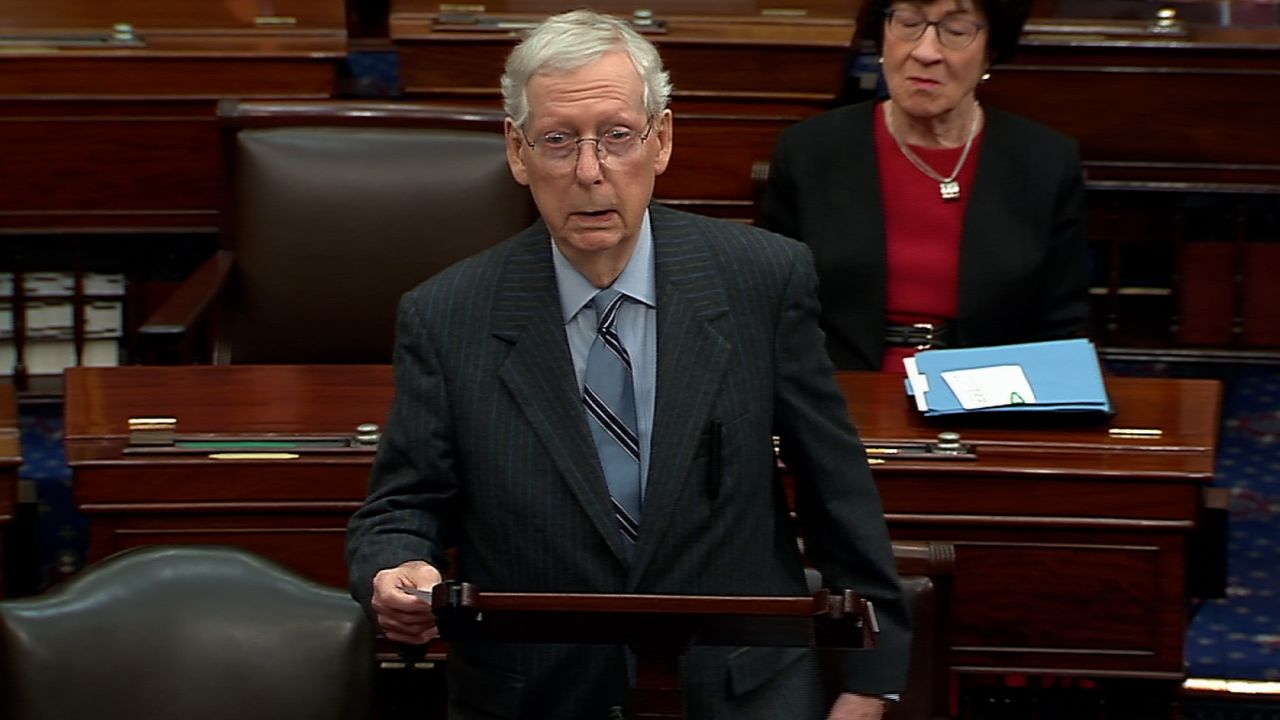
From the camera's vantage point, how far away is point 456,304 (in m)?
1.97

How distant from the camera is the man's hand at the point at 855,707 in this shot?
1.99 meters

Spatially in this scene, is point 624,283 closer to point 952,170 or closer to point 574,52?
point 574,52

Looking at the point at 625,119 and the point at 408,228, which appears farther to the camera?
the point at 408,228

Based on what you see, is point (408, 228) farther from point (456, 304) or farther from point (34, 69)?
point (456, 304)

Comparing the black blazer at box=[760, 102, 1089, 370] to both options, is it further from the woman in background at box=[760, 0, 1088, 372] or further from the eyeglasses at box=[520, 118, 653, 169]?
the eyeglasses at box=[520, 118, 653, 169]

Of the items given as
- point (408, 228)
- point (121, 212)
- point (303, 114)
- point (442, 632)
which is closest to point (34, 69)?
point (121, 212)

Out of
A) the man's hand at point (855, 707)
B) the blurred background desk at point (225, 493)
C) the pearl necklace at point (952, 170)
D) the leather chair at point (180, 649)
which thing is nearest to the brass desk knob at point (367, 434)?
the blurred background desk at point (225, 493)

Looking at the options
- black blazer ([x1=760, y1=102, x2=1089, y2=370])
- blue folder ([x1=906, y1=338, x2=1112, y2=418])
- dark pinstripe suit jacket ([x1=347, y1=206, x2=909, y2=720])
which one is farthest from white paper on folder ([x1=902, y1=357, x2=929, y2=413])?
dark pinstripe suit jacket ([x1=347, y1=206, x2=909, y2=720])

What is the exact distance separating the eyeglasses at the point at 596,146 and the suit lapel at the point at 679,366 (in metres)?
0.12

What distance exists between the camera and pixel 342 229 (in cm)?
354

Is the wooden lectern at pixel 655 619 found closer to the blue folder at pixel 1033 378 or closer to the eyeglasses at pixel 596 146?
the eyeglasses at pixel 596 146

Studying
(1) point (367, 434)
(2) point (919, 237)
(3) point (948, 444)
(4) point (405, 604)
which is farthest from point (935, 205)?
(4) point (405, 604)

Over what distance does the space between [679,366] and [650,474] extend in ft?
0.35

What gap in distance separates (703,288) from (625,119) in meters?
0.18
